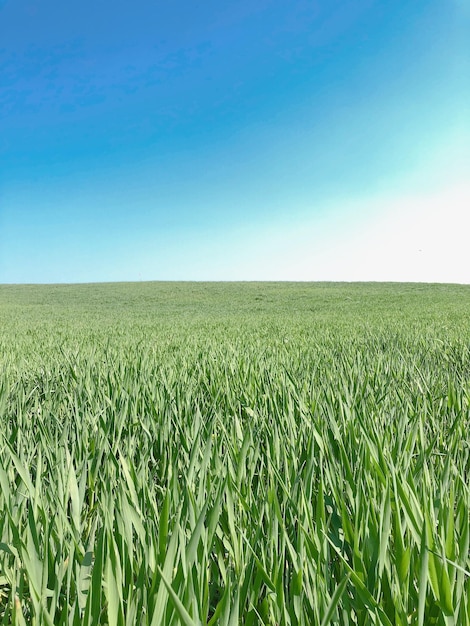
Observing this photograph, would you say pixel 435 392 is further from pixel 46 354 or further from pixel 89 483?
pixel 46 354

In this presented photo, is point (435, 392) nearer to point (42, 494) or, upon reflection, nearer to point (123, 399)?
point (123, 399)

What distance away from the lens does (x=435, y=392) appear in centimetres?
230

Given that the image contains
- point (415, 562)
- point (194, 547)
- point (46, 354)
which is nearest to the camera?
point (194, 547)

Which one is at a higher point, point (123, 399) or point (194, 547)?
point (194, 547)

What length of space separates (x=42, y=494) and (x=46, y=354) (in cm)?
331

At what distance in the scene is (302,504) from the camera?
890 mm

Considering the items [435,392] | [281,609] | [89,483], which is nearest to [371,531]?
[281,609]

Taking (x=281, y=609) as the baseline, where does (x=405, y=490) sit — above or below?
above

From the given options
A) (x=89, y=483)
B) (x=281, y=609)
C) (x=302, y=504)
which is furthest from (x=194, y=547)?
(x=89, y=483)

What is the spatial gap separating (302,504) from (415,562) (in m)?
0.23

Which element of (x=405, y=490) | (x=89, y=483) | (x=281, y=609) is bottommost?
(x=89, y=483)

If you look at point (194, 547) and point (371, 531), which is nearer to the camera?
point (194, 547)

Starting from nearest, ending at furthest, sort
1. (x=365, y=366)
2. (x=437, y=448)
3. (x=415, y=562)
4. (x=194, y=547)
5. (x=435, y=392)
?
(x=194, y=547) < (x=415, y=562) < (x=437, y=448) < (x=435, y=392) < (x=365, y=366)

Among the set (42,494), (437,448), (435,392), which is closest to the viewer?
(42,494)
